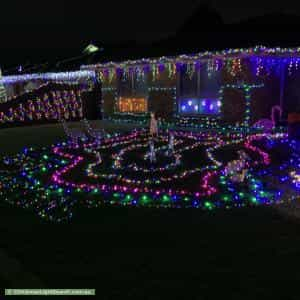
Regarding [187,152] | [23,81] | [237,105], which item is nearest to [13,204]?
[187,152]

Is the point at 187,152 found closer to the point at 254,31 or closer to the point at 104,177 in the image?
the point at 104,177

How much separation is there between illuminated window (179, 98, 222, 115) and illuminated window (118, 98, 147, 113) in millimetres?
2362

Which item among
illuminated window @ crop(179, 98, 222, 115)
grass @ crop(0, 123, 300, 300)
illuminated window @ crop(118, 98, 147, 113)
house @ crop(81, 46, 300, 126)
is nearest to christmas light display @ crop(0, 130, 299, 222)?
grass @ crop(0, 123, 300, 300)

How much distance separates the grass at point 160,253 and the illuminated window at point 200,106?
10.7 meters

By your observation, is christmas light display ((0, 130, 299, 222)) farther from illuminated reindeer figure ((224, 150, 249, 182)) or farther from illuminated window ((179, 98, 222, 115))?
illuminated window ((179, 98, 222, 115))

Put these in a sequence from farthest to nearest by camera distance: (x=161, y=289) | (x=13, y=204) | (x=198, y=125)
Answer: (x=198, y=125) < (x=13, y=204) < (x=161, y=289)

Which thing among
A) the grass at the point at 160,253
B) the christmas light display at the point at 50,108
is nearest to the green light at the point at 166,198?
the grass at the point at 160,253

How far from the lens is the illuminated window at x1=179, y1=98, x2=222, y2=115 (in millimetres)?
16125

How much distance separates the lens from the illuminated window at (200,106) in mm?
16125

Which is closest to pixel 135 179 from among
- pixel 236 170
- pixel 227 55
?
pixel 236 170

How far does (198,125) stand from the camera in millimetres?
16484

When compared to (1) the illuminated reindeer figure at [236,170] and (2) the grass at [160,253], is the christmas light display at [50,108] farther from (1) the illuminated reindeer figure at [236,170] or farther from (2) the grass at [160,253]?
(2) the grass at [160,253]

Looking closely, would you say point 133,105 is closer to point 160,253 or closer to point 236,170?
point 236,170

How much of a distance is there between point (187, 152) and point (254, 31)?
9.04 metres
